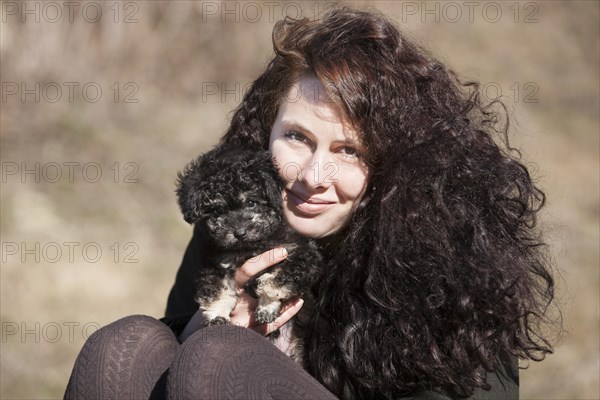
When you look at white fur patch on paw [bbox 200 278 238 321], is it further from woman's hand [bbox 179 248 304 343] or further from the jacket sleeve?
the jacket sleeve

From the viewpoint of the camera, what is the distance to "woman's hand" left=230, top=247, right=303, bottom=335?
2.72 metres

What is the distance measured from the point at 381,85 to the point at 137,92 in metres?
5.64

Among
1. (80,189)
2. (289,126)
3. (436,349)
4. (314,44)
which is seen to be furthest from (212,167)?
(80,189)

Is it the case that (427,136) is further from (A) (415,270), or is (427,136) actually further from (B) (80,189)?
(B) (80,189)

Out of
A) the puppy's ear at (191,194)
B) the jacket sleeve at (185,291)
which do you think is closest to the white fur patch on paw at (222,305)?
the puppy's ear at (191,194)

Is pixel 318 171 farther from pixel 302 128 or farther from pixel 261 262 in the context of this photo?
pixel 261 262

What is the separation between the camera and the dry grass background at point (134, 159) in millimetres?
Result: 5375

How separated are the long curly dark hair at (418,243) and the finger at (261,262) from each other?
0.23 metres

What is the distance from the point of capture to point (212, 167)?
108 inches

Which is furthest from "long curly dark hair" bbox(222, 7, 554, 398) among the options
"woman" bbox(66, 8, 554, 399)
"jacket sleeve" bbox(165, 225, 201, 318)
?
"jacket sleeve" bbox(165, 225, 201, 318)

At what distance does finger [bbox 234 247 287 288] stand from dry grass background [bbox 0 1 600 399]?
2185 millimetres

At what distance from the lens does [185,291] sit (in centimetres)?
343

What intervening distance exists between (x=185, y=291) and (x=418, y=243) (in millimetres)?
1289

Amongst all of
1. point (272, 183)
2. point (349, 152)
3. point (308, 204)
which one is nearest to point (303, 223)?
point (308, 204)
